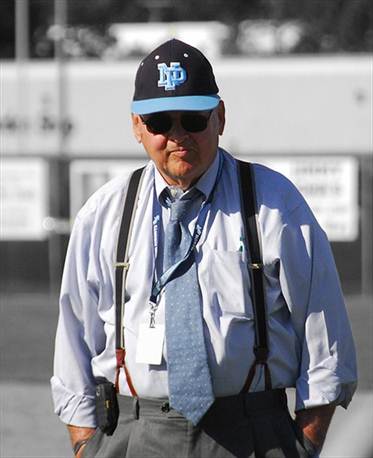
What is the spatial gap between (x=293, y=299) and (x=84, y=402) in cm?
71

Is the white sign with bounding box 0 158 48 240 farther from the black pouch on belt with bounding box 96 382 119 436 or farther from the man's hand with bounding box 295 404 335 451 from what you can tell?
the man's hand with bounding box 295 404 335 451

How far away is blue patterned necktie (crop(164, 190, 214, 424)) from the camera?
3809 mm

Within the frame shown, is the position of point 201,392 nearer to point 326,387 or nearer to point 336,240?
point 326,387

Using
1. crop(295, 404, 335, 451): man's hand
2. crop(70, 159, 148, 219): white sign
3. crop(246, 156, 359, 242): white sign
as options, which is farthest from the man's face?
crop(70, 159, 148, 219): white sign

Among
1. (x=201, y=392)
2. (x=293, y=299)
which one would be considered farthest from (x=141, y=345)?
(x=293, y=299)

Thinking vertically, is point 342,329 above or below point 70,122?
below

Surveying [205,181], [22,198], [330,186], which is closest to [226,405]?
[205,181]

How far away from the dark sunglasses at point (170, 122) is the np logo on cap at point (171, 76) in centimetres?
8

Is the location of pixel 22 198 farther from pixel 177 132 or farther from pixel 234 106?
pixel 234 106

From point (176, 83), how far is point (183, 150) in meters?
0.19

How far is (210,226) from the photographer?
393cm

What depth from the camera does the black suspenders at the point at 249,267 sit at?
3.86 m

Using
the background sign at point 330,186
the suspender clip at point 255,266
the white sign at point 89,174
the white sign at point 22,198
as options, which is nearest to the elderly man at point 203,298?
the suspender clip at point 255,266

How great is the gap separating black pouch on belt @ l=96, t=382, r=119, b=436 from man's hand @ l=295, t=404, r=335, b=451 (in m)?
0.53
